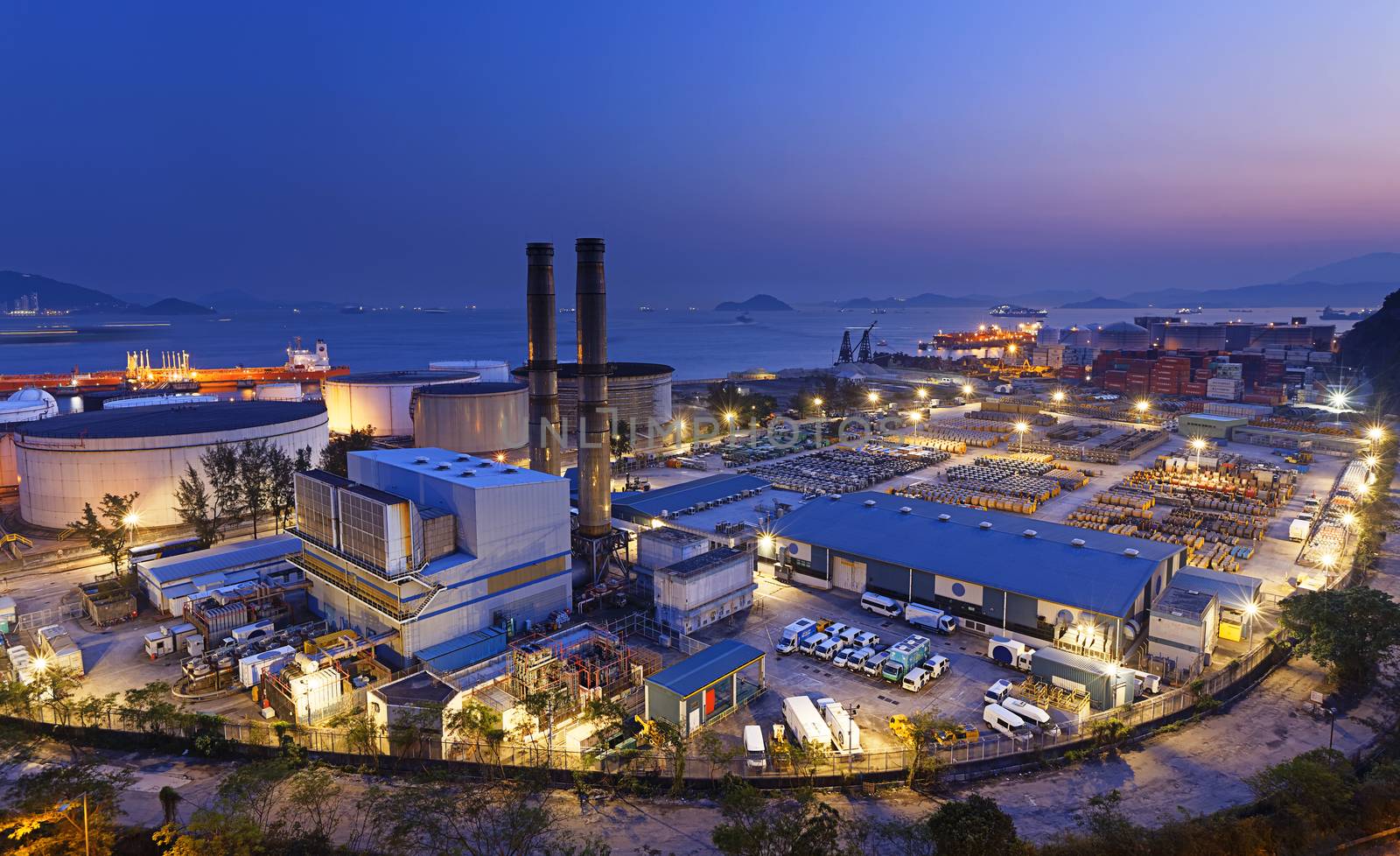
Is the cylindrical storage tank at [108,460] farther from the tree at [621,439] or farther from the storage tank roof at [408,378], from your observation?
the tree at [621,439]

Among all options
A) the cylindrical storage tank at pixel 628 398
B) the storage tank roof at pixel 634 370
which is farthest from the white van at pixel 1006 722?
the storage tank roof at pixel 634 370

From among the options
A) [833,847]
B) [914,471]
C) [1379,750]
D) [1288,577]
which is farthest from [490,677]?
[914,471]

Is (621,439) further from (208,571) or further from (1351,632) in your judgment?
(1351,632)

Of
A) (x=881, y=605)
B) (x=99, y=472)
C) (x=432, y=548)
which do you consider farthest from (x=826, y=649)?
(x=99, y=472)

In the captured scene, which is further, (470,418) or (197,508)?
(470,418)

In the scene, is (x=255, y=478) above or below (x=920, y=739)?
above

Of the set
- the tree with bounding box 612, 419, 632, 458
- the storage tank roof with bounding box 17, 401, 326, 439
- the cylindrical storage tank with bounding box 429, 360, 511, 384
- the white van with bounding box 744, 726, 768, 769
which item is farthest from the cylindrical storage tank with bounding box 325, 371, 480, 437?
the white van with bounding box 744, 726, 768, 769
